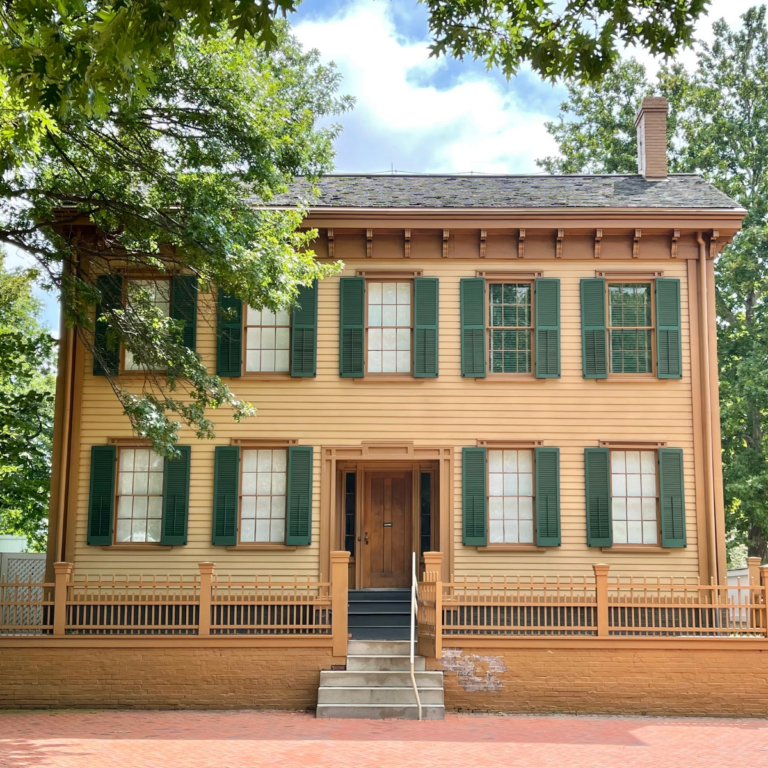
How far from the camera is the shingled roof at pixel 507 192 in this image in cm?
1605

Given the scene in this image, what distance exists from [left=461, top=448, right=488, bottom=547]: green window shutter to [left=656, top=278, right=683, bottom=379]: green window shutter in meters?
3.34

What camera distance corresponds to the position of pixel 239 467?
15.5 metres

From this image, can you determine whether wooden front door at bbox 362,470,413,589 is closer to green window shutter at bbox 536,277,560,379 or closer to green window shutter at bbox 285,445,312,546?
green window shutter at bbox 285,445,312,546

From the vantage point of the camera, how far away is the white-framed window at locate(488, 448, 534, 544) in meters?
15.4

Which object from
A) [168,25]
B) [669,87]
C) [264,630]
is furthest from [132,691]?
[669,87]

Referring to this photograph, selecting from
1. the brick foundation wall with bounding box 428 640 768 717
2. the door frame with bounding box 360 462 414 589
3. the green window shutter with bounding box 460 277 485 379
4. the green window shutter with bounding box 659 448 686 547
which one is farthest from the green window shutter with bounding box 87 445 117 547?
the green window shutter with bounding box 659 448 686 547

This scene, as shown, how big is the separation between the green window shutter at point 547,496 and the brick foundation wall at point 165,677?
13.6 feet

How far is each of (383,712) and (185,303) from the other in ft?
24.5

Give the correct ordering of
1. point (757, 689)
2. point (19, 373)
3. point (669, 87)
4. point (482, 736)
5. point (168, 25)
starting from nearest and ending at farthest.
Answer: point (168, 25)
point (482, 736)
point (757, 689)
point (19, 373)
point (669, 87)

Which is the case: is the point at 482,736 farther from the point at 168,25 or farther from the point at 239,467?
the point at 168,25

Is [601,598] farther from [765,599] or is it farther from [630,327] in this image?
[630,327]

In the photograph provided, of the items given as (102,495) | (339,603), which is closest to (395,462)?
(339,603)

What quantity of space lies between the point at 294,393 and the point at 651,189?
7.54m

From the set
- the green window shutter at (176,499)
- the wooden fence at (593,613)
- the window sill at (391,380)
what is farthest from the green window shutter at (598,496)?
the green window shutter at (176,499)
